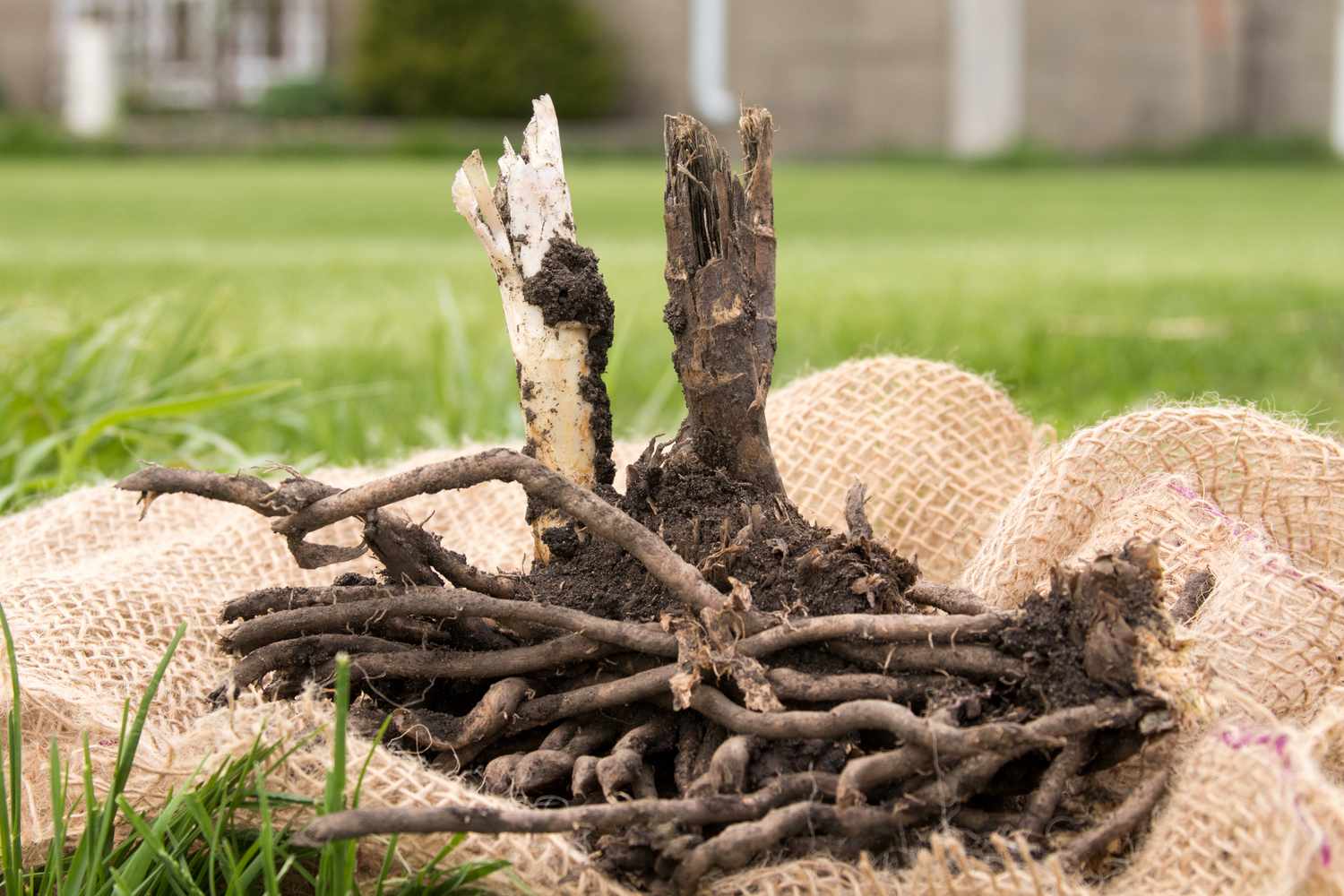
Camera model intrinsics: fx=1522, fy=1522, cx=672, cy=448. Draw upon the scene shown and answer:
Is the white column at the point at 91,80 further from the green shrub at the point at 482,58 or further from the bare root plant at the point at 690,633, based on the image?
the bare root plant at the point at 690,633

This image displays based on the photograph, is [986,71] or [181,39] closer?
[986,71]

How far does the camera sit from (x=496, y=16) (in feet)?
87.7

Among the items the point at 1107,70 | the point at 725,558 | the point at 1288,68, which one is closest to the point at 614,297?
the point at 725,558

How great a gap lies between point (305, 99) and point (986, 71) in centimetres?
1180

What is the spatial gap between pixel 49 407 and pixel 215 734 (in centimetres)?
185

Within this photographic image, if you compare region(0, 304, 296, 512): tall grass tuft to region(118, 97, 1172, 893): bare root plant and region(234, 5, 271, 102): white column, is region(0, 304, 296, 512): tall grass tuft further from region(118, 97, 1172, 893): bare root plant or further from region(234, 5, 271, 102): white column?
region(234, 5, 271, 102): white column

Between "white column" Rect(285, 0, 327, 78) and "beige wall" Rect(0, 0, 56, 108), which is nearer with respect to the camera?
"beige wall" Rect(0, 0, 56, 108)

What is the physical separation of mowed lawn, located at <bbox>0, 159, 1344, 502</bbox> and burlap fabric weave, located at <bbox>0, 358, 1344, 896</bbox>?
333 mm

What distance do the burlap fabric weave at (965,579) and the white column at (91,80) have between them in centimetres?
2483

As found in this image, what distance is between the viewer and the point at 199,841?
1.27m

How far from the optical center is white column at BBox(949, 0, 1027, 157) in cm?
2291

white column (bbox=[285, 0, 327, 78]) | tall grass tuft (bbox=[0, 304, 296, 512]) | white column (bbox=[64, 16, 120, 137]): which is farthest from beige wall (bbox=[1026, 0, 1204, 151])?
tall grass tuft (bbox=[0, 304, 296, 512])

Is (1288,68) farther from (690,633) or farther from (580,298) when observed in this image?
(690,633)

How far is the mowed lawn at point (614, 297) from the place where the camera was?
314 cm
